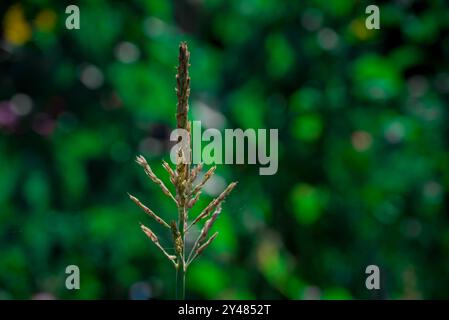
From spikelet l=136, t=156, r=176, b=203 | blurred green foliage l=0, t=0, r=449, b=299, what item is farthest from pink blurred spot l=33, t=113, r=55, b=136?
spikelet l=136, t=156, r=176, b=203

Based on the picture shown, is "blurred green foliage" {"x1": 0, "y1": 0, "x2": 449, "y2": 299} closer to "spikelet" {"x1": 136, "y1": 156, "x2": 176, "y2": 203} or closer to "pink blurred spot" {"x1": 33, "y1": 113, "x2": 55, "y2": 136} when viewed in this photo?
"pink blurred spot" {"x1": 33, "y1": 113, "x2": 55, "y2": 136}

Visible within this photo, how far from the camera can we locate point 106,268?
198 centimetres

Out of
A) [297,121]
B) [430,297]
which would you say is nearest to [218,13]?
[297,121]

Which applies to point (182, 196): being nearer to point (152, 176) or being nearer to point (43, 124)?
point (152, 176)

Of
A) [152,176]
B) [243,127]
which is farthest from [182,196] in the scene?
[243,127]

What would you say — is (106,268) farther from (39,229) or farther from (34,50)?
(34,50)

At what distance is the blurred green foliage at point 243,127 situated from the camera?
1.96 meters

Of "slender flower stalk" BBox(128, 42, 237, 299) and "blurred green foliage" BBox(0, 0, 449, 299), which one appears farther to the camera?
"blurred green foliage" BBox(0, 0, 449, 299)

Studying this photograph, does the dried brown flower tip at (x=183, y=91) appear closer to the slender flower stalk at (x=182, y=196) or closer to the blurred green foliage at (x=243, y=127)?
the slender flower stalk at (x=182, y=196)

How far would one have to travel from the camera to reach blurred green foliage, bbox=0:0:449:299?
1.96m

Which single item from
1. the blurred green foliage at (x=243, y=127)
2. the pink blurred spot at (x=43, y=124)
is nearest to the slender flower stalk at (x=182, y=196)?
the blurred green foliage at (x=243, y=127)

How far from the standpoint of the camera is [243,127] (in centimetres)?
199

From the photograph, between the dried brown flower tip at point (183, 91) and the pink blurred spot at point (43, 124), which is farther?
the pink blurred spot at point (43, 124)

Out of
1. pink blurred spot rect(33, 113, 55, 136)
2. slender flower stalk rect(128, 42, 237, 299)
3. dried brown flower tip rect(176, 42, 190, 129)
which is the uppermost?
pink blurred spot rect(33, 113, 55, 136)
